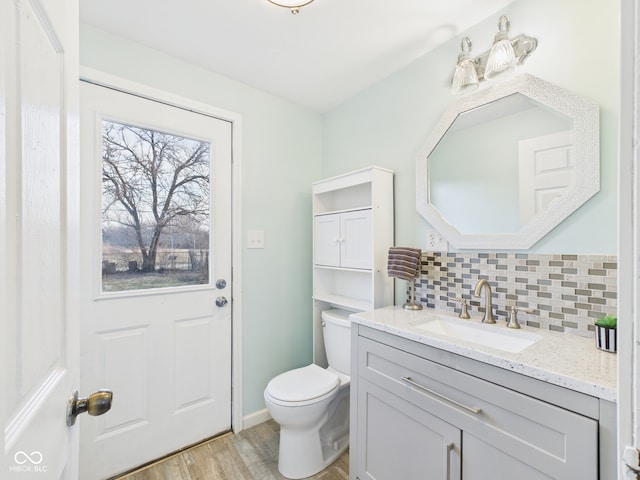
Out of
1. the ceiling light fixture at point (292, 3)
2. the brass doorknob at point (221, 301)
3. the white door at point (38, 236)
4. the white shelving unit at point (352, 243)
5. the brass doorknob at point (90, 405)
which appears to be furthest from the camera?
the brass doorknob at point (221, 301)

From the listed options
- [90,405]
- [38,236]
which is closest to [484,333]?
[90,405]

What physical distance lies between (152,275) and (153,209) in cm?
38

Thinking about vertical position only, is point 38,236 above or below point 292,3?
below

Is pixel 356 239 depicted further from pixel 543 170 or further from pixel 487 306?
pixel 543 170

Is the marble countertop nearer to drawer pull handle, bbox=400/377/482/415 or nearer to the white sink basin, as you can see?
the white sink basin

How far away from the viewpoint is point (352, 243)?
73.8 inches

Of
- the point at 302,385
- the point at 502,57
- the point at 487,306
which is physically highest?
the point at 502,57

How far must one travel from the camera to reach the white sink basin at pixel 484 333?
1.21 metres

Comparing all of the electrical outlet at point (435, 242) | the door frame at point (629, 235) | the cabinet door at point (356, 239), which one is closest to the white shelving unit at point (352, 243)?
the cabinet door at point (356, 239)

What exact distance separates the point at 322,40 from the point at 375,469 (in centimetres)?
215

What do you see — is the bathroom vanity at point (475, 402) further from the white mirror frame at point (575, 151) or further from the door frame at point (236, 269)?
the door frame at point (236, 269)

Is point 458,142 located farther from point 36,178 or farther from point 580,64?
point 36,178

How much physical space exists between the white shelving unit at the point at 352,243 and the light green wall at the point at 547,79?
15 centimetres

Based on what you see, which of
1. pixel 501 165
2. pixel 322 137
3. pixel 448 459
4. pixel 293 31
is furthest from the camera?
pixel 322 137
